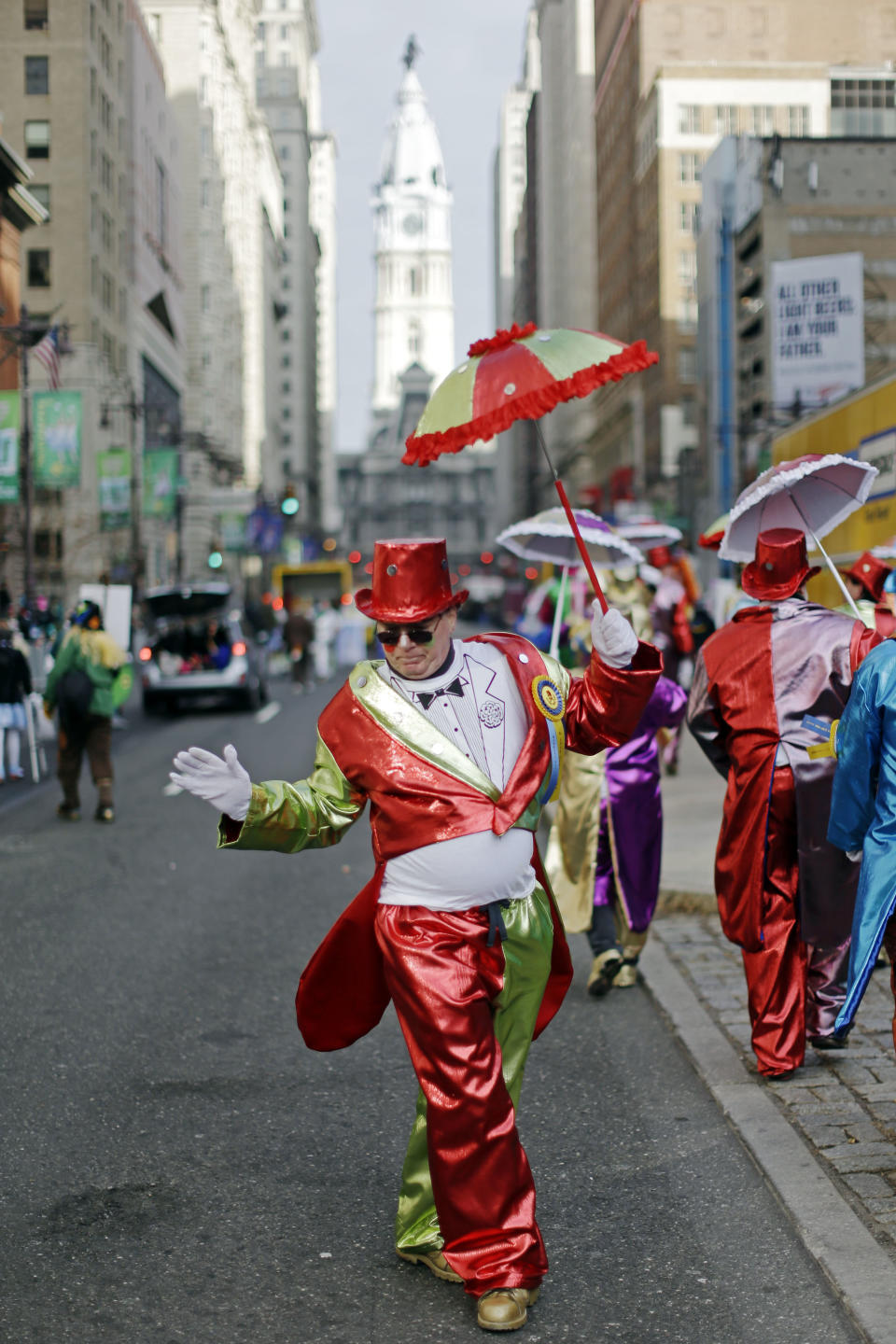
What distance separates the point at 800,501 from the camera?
6055 millimetres

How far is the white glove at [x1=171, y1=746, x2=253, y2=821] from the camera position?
378cm

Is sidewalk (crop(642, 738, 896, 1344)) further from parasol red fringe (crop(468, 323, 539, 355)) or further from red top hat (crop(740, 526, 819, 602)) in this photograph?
parasol red fringe (crop(468, 323, 539, 355))

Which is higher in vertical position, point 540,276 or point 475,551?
point 540,276

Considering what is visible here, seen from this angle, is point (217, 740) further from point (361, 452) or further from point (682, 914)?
point (361, 452)

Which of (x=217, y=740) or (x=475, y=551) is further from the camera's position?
(x=475, y=551)

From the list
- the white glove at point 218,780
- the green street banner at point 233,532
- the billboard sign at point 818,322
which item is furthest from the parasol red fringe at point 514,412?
the green street banner at point 233,532

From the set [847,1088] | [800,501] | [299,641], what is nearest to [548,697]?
[847,1088]

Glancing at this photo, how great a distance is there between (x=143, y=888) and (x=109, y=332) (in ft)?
162

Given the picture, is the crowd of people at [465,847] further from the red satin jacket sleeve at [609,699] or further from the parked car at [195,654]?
the parked car at [195,654]

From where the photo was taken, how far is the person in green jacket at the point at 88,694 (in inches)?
504

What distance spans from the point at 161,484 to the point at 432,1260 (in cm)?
3854

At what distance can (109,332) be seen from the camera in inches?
2221

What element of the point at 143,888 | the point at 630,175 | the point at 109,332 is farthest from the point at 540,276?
the point at 143,888

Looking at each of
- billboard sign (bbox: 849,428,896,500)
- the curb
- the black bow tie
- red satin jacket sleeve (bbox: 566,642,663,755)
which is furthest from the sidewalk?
billboard sign (bbox: 849,428,896,500)
